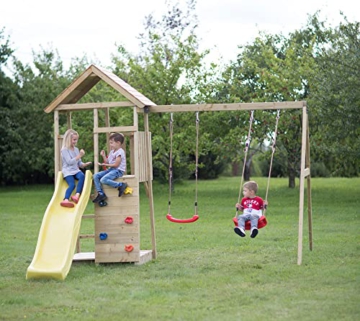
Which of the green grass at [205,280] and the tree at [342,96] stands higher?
the tree at [342,96]

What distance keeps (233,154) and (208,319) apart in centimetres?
1966

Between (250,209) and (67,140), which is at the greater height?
(67,140)

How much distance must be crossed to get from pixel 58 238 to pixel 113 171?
52.4 inches

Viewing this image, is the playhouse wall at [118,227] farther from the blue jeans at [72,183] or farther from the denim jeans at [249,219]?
the denim jeans at [249,219]

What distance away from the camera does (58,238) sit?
1070cm

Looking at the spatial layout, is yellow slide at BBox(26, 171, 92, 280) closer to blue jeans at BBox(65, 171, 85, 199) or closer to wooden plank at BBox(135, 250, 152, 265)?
blue jeans at BBox(65, 171, 85, 199)

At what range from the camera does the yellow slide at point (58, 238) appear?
10023mm

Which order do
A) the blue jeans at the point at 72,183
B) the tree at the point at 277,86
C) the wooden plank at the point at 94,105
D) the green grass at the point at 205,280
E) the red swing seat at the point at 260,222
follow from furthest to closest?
the tree at the point at 277,86, the wooden plank at the point at 94,105, the blue jeans at the point at 72,183, the red swing seat at the point at 260,222, the green grass at the point at 205,280

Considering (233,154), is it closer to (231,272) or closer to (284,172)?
(284,172)

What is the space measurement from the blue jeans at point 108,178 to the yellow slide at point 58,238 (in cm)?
24

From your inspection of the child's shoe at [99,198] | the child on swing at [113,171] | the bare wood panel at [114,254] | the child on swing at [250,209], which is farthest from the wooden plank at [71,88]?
the child on swing at [250,209]

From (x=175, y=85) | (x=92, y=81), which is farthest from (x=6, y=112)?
(x=92, y=81)

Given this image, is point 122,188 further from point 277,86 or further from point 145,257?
point 277,86

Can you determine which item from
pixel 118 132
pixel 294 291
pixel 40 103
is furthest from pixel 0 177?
pixel 294 291
